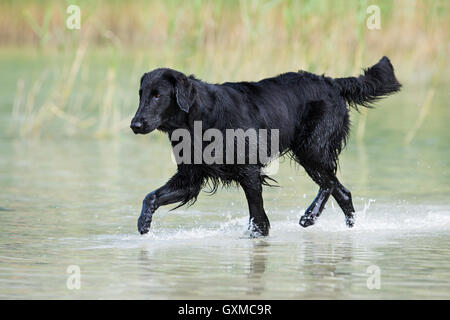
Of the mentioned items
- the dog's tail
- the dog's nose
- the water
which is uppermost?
the dog's tail

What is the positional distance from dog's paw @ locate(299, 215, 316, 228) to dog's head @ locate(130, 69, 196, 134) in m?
1.37

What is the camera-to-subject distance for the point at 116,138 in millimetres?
12516

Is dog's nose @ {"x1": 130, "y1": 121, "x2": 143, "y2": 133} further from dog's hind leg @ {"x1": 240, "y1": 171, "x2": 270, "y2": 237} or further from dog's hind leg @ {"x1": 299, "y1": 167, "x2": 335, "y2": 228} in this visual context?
dog's hind leg @ {"x1": 299, "y1": 167, "x2": 335, "y2": 228}

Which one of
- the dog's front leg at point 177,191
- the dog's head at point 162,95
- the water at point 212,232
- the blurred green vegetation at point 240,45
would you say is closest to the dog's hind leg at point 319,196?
the water at point 212,232

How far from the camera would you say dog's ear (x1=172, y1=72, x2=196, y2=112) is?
652 cm

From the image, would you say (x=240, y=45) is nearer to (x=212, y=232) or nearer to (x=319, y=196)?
(x=319, y=196)

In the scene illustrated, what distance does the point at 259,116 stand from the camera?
707cm

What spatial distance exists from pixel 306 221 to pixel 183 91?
4.95 feet

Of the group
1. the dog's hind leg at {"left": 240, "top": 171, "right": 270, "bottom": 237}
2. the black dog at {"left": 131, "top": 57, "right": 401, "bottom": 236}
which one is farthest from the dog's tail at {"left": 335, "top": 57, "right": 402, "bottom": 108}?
the dog's hind leg at {"left": 240, "top": 171, "right": 270, "bottom": 237}

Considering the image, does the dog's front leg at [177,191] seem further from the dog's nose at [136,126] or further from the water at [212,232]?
the dog's nose at [136,126]

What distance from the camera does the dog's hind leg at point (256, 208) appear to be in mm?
6840

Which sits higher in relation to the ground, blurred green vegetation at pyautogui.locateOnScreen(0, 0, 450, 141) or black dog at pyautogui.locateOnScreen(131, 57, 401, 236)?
blurred green vegetation at pyautogui.locateOnScreen(0, 0, 450, 141)

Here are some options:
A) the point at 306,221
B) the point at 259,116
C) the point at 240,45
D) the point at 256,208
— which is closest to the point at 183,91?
the point at 259,116
